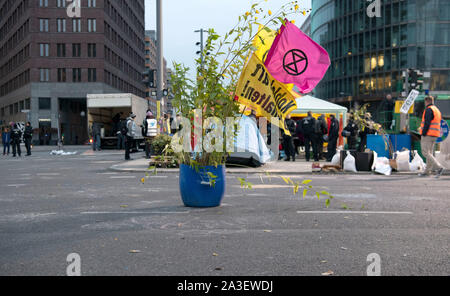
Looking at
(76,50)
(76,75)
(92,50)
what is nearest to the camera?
(76,75)

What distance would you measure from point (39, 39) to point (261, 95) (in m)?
59.3

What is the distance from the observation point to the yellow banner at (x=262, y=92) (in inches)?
296

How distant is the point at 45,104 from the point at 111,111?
30920 mm

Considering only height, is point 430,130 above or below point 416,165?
above

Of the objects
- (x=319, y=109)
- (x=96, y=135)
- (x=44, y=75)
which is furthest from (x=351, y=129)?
(x=44, y=75)

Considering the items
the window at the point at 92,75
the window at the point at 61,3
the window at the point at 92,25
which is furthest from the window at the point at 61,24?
the window at the point at 92,75

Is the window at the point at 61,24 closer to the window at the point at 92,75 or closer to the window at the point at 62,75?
the window at the point at 62,75

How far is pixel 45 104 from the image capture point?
196 feet

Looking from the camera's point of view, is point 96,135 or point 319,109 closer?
point 319,109

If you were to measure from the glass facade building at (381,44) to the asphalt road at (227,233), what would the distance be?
152 feet

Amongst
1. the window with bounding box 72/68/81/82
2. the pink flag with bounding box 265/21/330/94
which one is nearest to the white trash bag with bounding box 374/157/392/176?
the pink flag with bounding box 265/21/330/94

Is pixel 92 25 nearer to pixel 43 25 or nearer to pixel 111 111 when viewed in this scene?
pixel 43 25

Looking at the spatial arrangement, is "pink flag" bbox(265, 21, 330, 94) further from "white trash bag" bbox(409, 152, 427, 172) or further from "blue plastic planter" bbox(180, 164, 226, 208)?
"white trash bag" bbox(409, 152, 427, 172)

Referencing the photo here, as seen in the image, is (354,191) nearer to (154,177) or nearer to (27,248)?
(154,177)
